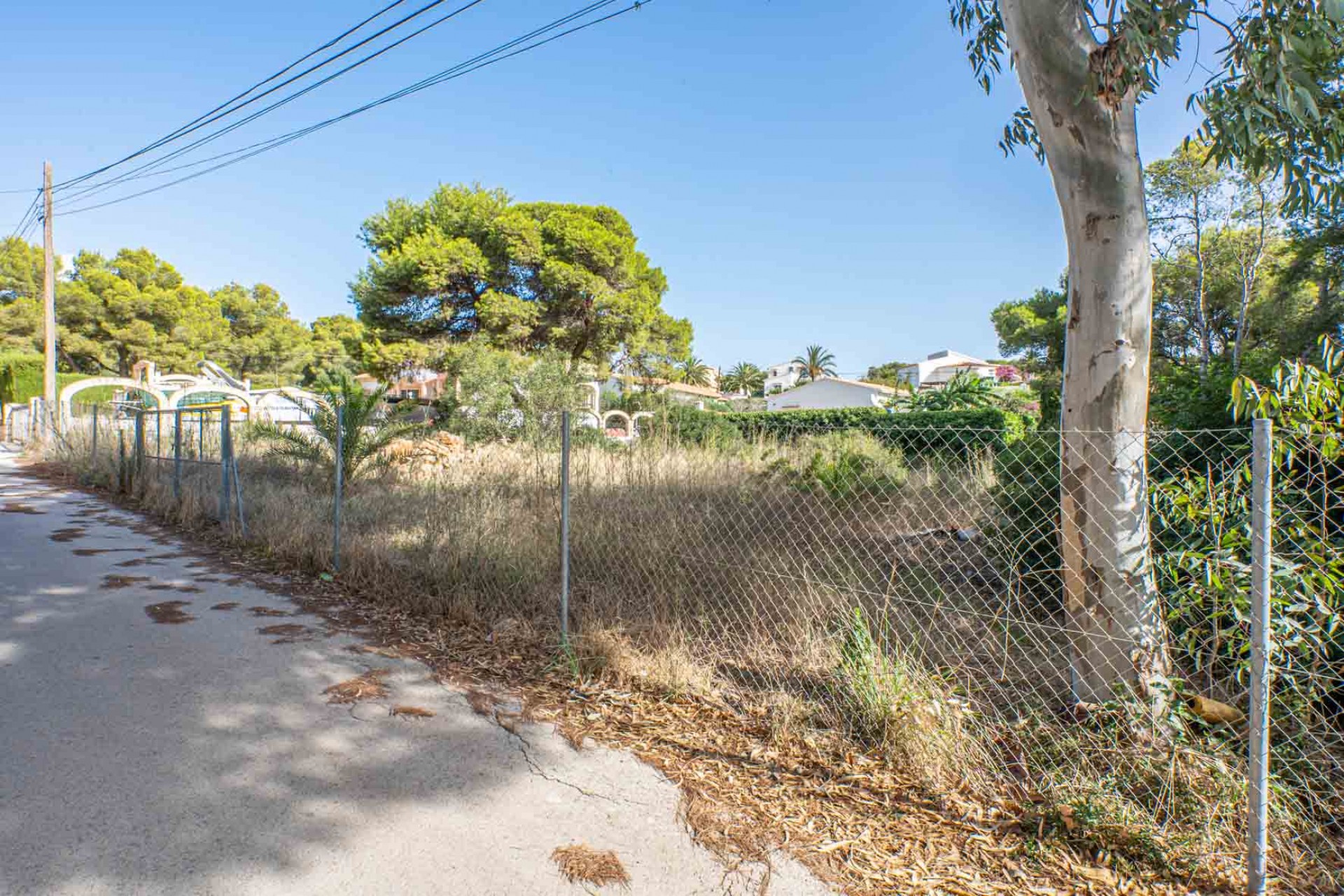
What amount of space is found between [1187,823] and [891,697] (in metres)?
1.14

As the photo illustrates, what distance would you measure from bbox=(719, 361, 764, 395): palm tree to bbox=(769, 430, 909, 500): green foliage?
67651 millimetres

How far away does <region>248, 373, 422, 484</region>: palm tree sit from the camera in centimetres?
1039

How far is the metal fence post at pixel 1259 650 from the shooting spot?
210 cm

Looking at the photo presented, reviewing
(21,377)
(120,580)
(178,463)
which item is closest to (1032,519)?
(120,580)

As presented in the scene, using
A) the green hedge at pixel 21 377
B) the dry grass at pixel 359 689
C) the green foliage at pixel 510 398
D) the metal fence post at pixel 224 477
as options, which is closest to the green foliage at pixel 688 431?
the green foliage at pixel 510 398

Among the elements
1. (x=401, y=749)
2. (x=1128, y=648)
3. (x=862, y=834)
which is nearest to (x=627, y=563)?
(x=401, y=749)

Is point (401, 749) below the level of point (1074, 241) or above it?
below

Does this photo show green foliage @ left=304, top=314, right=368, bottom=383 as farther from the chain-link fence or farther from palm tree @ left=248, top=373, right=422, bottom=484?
the chain-link fence

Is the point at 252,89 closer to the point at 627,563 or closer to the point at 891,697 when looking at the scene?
the point at 627,563

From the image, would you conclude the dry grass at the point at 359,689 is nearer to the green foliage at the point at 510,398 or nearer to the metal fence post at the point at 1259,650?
the metal fence post at the point at 1259,650

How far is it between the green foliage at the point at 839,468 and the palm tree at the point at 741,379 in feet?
222

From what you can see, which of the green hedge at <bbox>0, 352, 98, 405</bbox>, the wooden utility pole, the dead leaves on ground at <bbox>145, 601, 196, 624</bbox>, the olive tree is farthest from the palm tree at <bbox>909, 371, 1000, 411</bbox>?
the green hedge at <bbox>0, 352, 98, 405</bbox>

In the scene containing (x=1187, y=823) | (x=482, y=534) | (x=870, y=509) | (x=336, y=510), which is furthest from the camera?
(x=870, y=509)

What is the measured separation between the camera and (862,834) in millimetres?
2623
